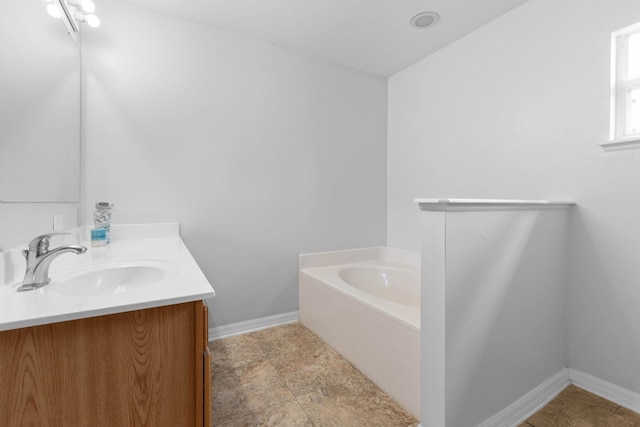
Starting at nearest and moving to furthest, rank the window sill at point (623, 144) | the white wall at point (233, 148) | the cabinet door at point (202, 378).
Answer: the cabinet door at point (202, 378) → the window sill at point (623, 144) → the white wall at point (233, 148)

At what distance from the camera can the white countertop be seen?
2.17 feet

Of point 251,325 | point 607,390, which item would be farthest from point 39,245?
point 607,390

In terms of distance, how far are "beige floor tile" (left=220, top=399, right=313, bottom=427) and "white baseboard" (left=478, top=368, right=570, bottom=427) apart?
31.2 inches

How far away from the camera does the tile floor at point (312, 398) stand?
4.31 feet

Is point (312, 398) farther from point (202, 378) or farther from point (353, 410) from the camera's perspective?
point (202, 378)

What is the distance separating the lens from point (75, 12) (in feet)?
5.16

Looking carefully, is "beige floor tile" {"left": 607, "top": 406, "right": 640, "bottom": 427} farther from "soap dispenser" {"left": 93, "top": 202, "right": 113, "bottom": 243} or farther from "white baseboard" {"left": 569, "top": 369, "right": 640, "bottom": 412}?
"soap dispenser" {"left": 93, "top": 202, "right": 113, "bottom": 243}

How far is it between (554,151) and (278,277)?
2.11 metres

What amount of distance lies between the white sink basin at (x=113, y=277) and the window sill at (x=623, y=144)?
217 cm

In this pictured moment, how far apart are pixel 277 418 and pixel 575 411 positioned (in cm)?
147

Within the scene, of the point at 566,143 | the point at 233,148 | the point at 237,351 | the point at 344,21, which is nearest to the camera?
the point at 566,143

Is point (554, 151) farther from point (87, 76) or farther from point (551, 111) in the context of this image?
point (87, 76)

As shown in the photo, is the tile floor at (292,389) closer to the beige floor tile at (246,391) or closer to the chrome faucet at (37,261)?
the beige floor tile at (246,391)

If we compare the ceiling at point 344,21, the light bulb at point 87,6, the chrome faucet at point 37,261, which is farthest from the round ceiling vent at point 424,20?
the chrome faucet at point 37,261
